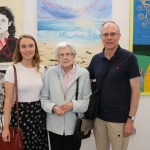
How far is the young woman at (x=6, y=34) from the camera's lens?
2.42 metres

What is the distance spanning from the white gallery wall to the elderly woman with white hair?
0.79 m

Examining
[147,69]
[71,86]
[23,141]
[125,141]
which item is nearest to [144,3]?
[147,69]

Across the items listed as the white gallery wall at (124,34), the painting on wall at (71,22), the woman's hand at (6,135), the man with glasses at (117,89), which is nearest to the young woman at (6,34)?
the white gallery wall at (124,34)

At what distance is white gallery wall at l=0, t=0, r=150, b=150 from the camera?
2.44m

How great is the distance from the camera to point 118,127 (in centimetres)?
179

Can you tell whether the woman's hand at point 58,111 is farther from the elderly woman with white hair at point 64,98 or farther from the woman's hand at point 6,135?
the woman's hand at point 6,135

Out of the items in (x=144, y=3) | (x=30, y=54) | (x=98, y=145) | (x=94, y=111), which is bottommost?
(x=98, y=145)

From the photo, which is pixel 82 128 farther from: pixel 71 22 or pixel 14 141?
pixel 71 22

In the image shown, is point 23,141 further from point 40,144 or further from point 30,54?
point 30,54

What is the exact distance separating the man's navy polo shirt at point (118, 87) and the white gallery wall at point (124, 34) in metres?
0.78

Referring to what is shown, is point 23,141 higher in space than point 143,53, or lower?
lower

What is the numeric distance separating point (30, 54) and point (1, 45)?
2.57 ft

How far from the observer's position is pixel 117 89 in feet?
5.75

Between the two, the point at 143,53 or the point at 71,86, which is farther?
the point at 143,53
